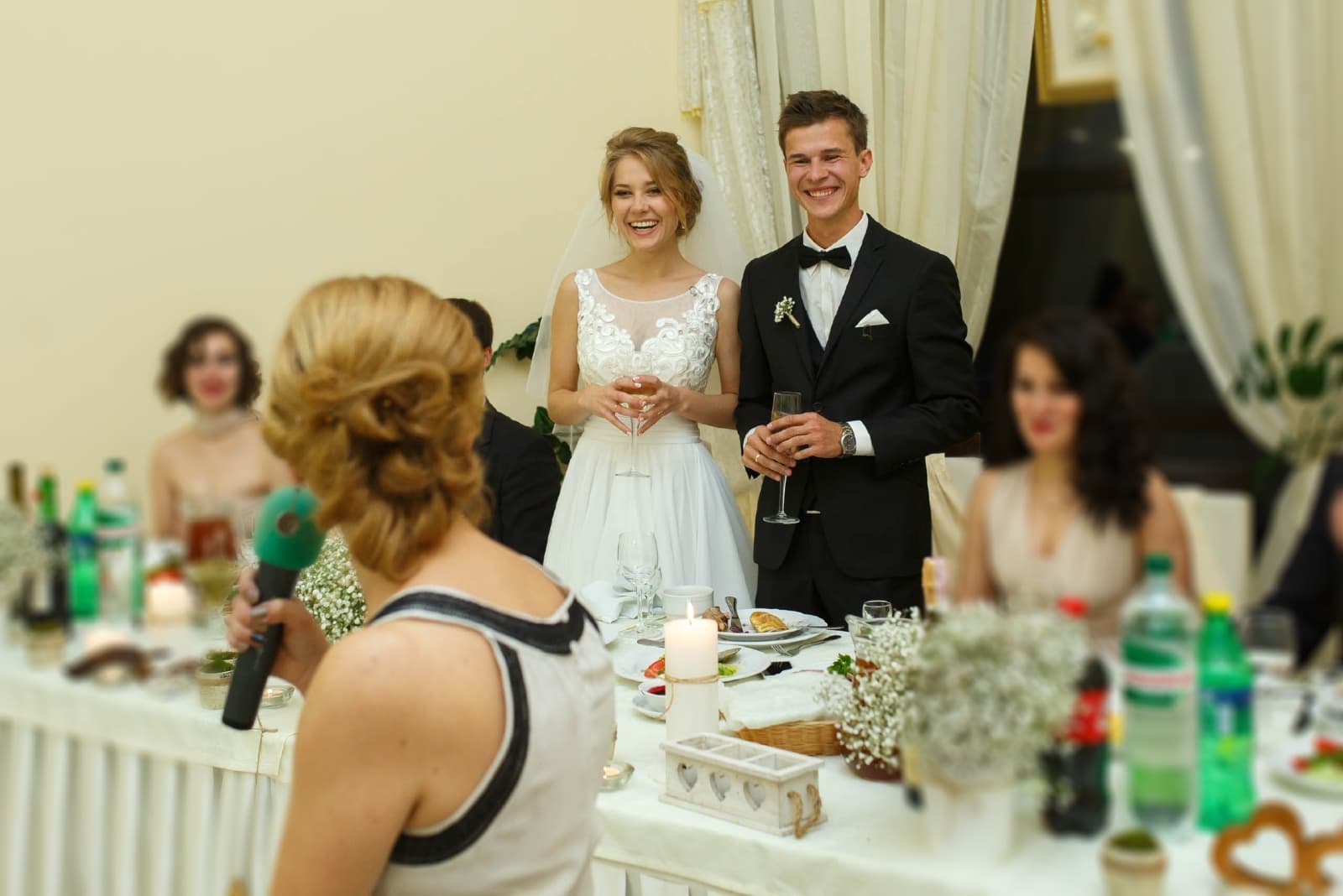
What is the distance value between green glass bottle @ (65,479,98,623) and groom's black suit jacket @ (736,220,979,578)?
38.1 inches

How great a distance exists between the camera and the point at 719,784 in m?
1.47

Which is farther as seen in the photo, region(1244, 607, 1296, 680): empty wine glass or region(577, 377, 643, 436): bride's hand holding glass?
region(577, 377, 643, 436): bride's hand holding glass

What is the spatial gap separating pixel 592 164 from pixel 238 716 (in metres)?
1.56

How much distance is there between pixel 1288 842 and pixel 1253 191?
1.78 ft

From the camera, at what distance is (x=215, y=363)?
4.74 feet

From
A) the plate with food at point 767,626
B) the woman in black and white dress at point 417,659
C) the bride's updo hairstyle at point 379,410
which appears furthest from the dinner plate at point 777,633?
the bride's updo hairstyle at point 379,410

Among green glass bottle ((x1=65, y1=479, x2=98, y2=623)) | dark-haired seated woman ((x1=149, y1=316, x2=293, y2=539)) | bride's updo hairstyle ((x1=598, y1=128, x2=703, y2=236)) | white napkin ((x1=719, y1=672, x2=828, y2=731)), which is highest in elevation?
bride's updo hairstyle ((x1=598, y1=128, x2=703, y2=236))

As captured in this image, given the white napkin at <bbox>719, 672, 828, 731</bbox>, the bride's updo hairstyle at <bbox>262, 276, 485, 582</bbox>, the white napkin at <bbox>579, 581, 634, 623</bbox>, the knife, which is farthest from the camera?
the white napkin at <bbox>579, 581, 634, 623</bbox>

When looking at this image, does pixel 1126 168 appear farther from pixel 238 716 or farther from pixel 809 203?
pixel 809 203

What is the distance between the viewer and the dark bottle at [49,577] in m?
1.34

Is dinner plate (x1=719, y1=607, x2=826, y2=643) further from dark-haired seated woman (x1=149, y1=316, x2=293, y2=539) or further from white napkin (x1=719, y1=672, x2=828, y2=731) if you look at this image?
dark-haired seated woman (x1=149, y1=316, x2=293, y2=539)

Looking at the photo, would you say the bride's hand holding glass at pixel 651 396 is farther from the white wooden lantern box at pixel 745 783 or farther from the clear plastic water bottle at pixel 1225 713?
the clear plastic water bottle at pixel 1225 713

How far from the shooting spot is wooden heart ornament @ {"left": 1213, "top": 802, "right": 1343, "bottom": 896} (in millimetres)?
1018

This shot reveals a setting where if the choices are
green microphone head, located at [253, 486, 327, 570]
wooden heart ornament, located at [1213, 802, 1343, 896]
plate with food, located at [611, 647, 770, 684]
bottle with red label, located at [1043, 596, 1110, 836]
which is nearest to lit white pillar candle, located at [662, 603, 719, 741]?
plate with food, located at [611, 647, 770, 684]
